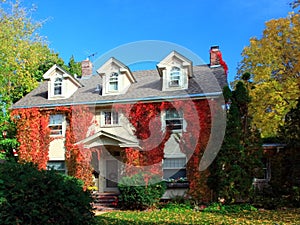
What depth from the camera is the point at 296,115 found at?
1439 cm

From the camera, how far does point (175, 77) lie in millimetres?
16781

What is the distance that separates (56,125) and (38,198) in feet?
42.5

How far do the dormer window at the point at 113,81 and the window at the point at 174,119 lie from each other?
3.65 m

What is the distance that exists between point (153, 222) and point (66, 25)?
29.2 feet

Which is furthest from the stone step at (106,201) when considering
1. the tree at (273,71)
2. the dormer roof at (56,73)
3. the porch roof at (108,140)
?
the tree at (273,71)

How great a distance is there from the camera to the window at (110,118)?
17.0 meters

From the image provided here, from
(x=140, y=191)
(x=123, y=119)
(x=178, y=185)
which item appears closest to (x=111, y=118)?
(x=123, y=119)

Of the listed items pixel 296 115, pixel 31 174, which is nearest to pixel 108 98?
pixel 296 115

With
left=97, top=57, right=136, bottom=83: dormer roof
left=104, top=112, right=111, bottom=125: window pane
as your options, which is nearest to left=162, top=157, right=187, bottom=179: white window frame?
left=104, top=112, right=111, bottom=125: window pane

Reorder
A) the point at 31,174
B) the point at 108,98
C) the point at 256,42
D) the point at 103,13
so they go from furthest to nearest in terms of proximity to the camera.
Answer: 1. the point at 256,42
2. the point at 108,98
3. the point at 103,13
4. the point at 31,174

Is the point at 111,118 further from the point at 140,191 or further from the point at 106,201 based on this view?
the point at 140,191

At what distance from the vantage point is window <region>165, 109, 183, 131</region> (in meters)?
15.9

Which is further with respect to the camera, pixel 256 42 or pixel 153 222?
pixel 256 42

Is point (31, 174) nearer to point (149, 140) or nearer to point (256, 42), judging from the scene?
point (149, 140)
